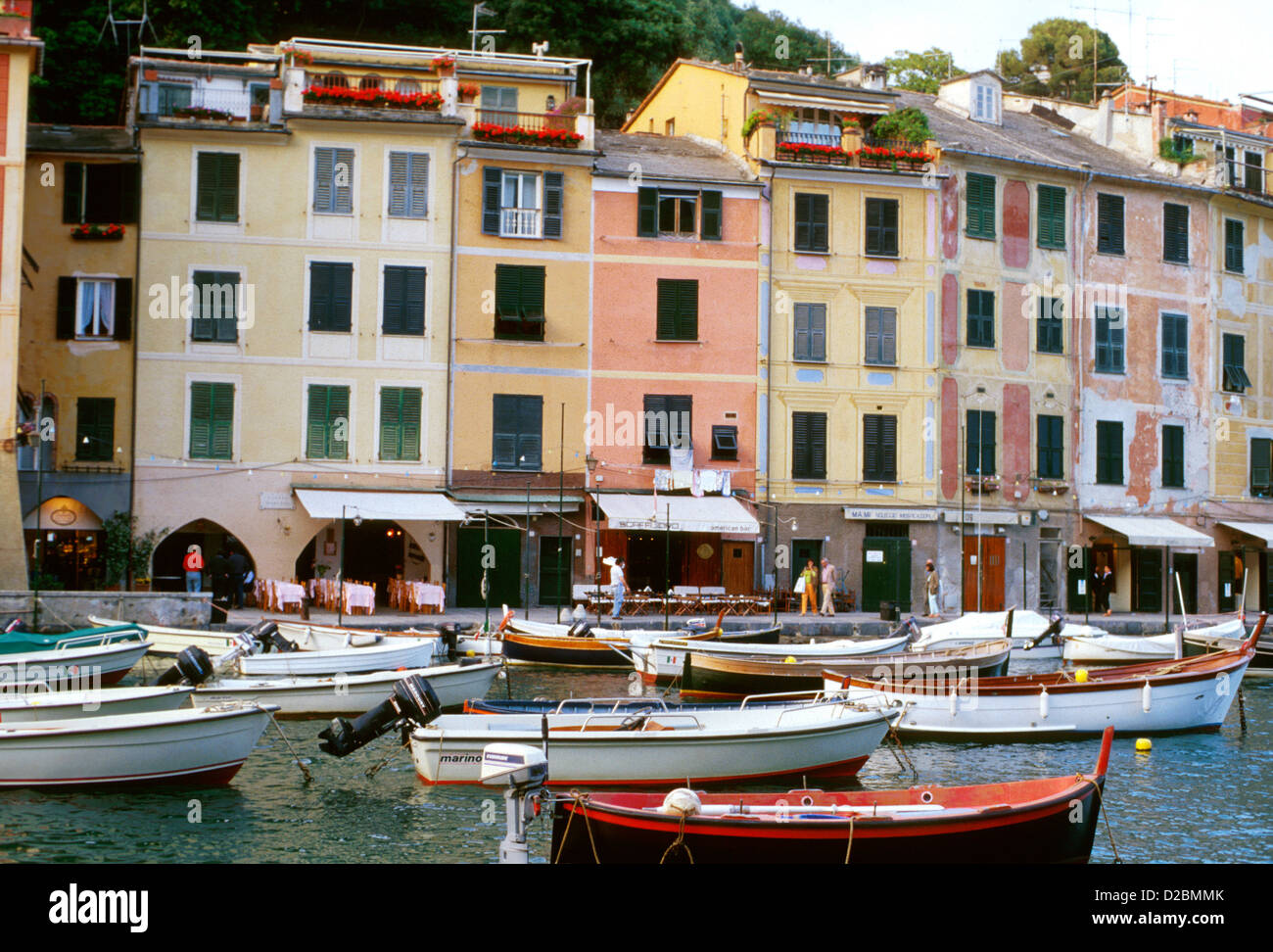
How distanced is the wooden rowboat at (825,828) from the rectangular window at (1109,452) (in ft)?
98.9

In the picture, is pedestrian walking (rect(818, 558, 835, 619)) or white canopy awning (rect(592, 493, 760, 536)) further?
pedestrian walking (rect(818, 558, 835, 619))

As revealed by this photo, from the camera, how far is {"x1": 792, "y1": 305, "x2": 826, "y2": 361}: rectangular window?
3909cm

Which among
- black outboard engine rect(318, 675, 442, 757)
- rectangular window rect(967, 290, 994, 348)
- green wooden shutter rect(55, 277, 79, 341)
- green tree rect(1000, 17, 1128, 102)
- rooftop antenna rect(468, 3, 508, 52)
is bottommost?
A: black outboard engine rect(318, 675, 442, 757)

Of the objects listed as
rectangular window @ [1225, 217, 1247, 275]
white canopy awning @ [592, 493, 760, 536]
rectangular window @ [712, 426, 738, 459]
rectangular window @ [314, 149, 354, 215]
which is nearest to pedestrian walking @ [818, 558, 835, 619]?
white canopy awning @ [592, 493, 760, 536]

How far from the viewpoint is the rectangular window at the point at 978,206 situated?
40.8 metres

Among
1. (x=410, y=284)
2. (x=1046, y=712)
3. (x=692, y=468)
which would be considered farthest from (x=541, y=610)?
(x=1046, y=712)

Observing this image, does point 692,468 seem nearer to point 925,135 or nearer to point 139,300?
point 925,135

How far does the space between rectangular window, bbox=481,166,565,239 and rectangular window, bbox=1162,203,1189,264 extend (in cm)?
1886

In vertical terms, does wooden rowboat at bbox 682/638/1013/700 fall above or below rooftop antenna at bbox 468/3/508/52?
below

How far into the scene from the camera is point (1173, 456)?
1711 inches

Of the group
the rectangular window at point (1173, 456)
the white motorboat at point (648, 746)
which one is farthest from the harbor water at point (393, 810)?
the rectangular window at point (1173, 456)

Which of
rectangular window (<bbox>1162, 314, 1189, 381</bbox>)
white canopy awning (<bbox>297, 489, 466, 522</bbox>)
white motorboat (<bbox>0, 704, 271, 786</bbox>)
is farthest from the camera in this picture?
rectangular window (<bbox>1162, 314, 1189, 381</bbox>)

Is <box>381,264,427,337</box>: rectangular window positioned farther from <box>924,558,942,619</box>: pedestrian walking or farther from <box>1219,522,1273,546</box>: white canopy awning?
<box>1219,522,1273,546</box>: white canopy awning
